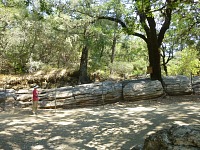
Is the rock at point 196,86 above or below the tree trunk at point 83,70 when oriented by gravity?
below

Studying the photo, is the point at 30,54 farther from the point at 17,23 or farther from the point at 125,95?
the point at 125,95

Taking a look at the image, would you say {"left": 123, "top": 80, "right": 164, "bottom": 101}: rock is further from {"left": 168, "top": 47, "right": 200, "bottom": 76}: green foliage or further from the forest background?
{"left": 168, "top": 47, "right": 200, "bottom": 76}: green foliage

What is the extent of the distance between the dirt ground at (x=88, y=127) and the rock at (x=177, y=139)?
2611 mm

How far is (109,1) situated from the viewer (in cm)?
1650

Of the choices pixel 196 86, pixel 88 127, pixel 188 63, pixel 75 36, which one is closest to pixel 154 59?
pixel 196 86

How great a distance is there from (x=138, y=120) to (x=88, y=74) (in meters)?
11.9

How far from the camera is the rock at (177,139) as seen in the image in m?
4.05

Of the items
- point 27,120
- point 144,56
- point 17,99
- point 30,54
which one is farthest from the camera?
point 144,56

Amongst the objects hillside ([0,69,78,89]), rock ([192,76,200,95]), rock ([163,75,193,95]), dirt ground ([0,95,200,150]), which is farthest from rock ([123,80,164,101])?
hillside ([0,69,78,89])

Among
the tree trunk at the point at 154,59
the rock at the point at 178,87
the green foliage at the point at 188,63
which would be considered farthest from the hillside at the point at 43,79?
the green foliage at the point at 188,63

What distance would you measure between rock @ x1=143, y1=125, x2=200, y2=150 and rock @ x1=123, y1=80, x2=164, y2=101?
1029 centimetres

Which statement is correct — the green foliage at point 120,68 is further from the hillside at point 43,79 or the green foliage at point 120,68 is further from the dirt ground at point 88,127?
the dirt ground at point 88,127

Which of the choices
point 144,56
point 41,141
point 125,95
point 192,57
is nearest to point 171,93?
point 125,95

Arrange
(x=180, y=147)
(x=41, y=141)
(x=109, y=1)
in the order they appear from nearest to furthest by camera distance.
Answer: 1. (x=180, y=147)
2. (x=41, y=141)
3. (x=109, y=1)
